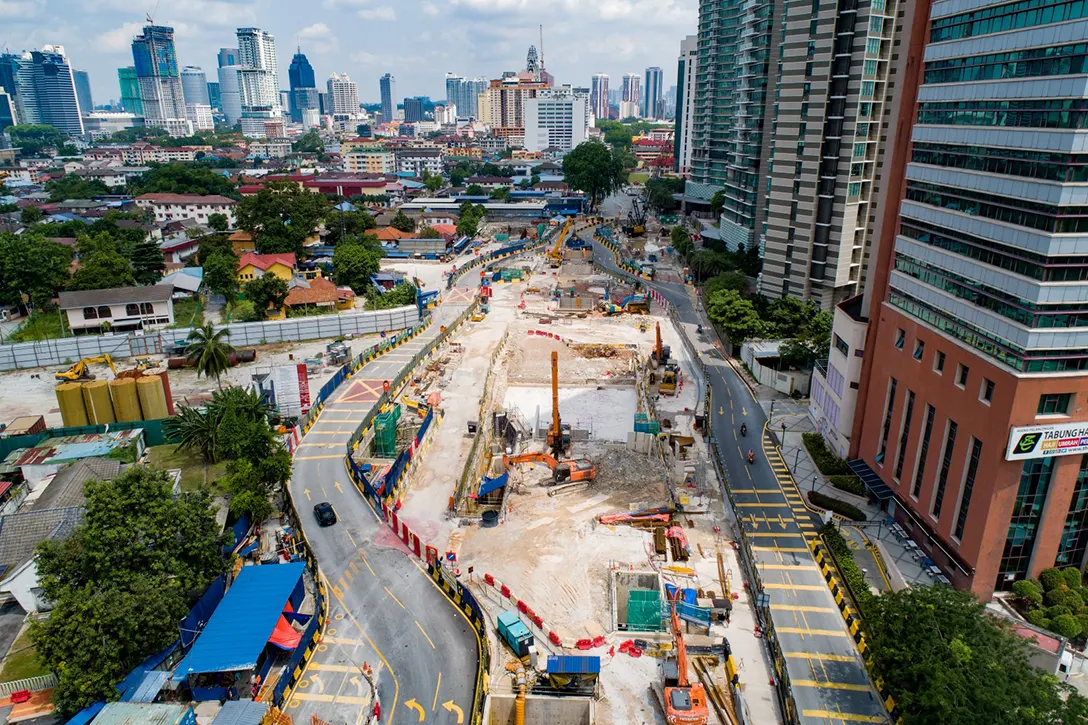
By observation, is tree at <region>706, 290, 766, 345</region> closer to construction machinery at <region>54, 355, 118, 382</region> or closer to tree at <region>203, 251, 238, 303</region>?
construction machinery at <region>54, 355, 118, 382</region>

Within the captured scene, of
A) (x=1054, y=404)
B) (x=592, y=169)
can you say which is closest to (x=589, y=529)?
(x=1054, y=404)

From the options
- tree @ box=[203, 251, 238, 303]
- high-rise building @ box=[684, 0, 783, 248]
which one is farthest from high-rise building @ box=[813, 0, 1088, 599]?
tree @ box=[203, 251, 238, 303]

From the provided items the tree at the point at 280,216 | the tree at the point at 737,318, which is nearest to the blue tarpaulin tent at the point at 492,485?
the tree at the point at 737,318

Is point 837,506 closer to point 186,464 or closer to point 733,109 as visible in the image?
point 186,464

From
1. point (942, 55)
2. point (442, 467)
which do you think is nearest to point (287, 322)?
point (442, 467)

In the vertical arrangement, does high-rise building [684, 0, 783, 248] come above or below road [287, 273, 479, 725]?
above

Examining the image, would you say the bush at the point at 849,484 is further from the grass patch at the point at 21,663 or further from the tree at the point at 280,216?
the tree at the point at 280,216

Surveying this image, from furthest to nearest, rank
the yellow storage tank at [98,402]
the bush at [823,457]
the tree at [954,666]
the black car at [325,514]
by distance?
the yellow storage tank at [98,402]
the bush at [823,457]
the black car at [325,514]
the tree at [954,666]
